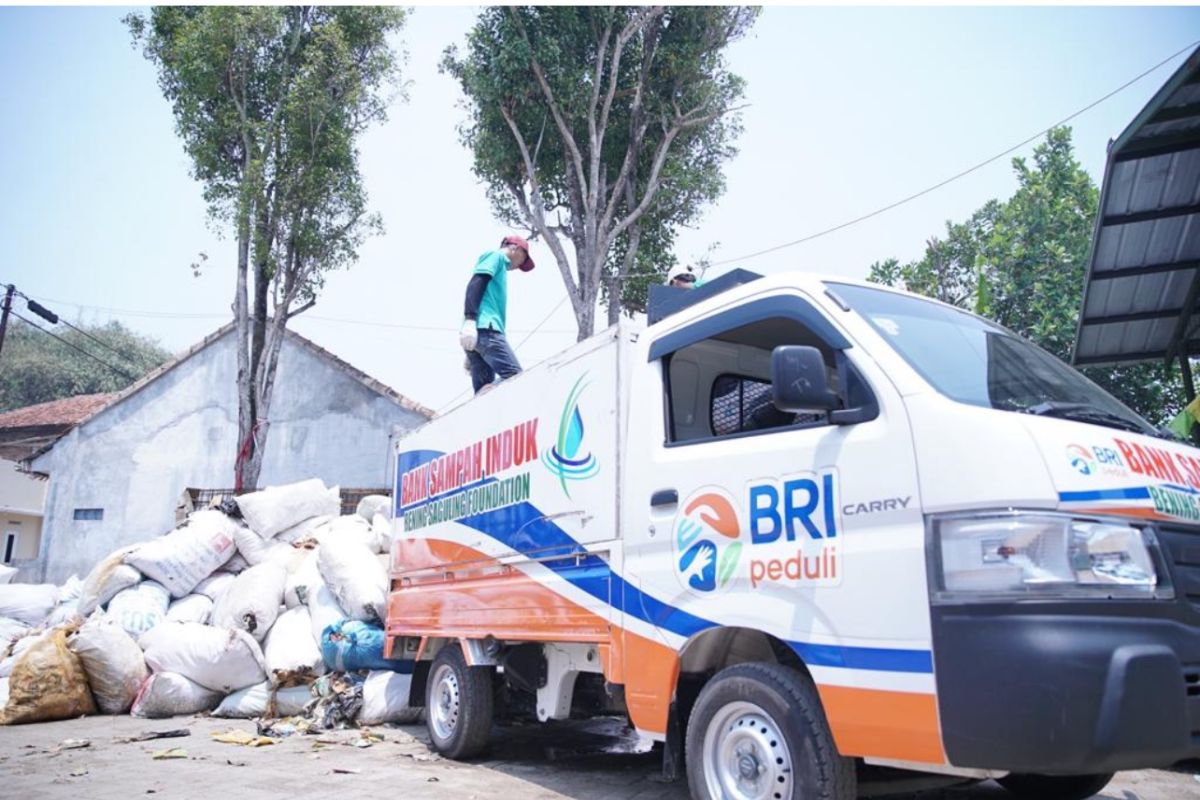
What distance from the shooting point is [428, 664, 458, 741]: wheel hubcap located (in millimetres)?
5980

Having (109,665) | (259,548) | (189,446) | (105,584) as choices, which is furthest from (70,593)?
(189,446)

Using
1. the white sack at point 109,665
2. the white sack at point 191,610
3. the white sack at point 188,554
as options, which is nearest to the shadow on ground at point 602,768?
the white sack at point 109,665

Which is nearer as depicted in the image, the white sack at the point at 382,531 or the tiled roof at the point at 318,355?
the white sack at the point at 382,531

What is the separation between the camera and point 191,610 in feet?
29.3

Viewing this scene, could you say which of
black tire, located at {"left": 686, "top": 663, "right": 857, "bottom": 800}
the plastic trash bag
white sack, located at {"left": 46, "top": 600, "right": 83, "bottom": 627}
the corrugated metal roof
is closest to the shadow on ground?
the plastic trash bag

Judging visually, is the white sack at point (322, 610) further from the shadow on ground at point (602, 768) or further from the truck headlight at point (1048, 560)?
the truck headlight at point (1048, 560)

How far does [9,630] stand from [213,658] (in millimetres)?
4137

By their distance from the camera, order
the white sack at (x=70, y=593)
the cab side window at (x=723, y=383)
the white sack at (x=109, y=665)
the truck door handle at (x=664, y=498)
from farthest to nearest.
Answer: the white sack at (x=70, y=593)
the white sack at (x=109, y=665)
the cab side window at (x=723, y=383)
the truck door handle at (x=664, y=498)

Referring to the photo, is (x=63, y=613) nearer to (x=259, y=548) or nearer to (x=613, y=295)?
(x=259, y=548)

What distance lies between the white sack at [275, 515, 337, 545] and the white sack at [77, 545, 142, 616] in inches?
60.6

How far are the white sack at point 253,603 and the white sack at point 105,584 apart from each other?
1.03 metres

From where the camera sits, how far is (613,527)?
4.32 metres

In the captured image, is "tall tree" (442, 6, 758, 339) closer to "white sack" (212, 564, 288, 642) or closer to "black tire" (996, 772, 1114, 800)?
"white sack" (212, 564, 288, 642)

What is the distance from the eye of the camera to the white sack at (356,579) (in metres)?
7.88
